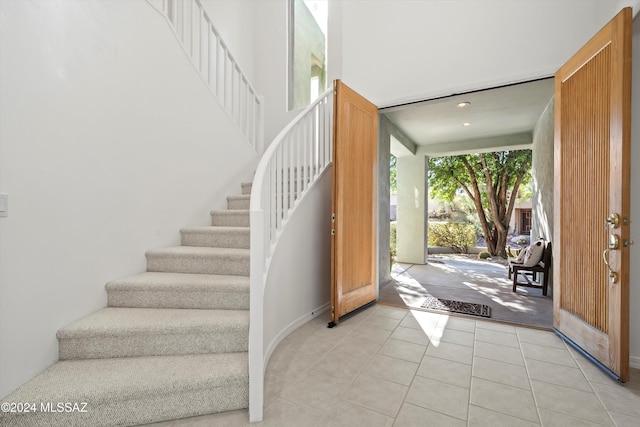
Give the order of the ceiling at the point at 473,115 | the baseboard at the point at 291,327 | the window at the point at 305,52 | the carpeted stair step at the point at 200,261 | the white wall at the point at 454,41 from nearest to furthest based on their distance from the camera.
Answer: the baseboard at the point at 291,327 → the carpeted stair step at the point at 200,261 → the white wall at the point at 454,41 → the ceiling at the point at 473,115 → the window at the point at 305,52

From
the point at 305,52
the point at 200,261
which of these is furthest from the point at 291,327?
the point at 305,52

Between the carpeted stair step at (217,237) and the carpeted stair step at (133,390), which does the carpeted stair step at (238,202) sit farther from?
the carpeted stair step at (133,390)

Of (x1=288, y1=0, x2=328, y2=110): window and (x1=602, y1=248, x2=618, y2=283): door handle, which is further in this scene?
(x1=288, y1=0, x2=328, y2=110): window

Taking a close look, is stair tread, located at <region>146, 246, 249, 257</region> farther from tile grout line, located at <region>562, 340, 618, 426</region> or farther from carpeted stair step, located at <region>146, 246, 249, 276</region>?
tile grout line, located at <region>562, 340, 618, 426</region>

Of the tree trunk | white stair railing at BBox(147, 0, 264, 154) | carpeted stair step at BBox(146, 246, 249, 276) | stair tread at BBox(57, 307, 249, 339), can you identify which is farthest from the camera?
the tree trunk

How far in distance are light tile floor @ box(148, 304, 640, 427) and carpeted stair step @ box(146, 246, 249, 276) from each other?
764 mm

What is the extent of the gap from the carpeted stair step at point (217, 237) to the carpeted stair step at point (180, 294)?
1.97ft

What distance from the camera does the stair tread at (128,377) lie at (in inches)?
58.9


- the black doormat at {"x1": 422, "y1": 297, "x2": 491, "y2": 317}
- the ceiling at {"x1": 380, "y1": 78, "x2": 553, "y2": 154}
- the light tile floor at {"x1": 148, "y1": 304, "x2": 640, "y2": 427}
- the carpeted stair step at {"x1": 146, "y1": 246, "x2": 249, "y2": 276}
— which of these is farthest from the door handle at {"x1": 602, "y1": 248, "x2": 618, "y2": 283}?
the carpeted stair step at {"x1": 146, "y1": 246, "x2": 249, "y2": 276}

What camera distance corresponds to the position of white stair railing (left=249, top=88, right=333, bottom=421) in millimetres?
1626

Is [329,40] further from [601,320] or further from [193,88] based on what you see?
[601,320]

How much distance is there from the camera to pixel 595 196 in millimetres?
2176

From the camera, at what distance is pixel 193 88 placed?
10.1 feet

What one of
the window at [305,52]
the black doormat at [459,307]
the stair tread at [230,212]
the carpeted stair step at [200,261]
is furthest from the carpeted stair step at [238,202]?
the black doormat at [459,307]
